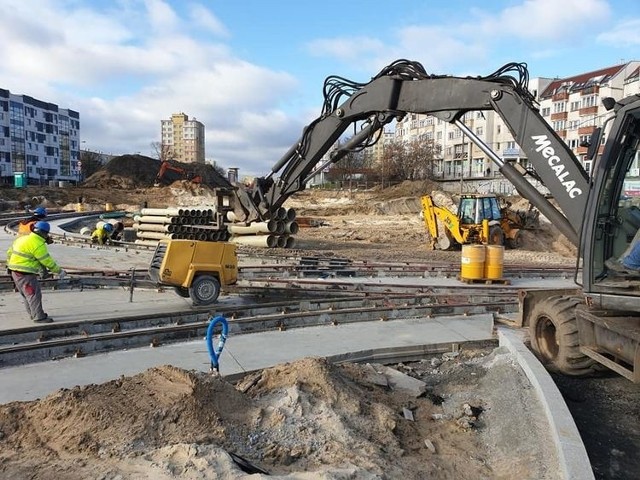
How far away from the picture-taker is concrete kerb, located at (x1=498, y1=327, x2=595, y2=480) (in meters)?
4.02

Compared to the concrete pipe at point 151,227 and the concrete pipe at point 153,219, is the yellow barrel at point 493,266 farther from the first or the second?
the concrete pipe at point 153,219

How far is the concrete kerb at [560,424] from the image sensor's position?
4020 mm

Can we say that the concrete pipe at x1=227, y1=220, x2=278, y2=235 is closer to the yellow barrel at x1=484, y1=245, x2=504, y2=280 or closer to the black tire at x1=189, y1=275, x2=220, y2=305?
the yellow barrel at x1=484, y1=245, x2=504, y2=280

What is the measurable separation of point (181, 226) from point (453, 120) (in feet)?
30.7

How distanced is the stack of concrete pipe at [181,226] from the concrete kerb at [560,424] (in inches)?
275

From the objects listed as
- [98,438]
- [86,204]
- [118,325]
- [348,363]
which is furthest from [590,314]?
[86,204]

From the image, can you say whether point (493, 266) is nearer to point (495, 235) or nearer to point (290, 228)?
point (290, 228)

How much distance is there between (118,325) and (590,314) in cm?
646

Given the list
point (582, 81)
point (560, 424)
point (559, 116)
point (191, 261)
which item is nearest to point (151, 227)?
point (191, 261)

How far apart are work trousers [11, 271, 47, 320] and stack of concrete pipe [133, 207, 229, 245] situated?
262 cm

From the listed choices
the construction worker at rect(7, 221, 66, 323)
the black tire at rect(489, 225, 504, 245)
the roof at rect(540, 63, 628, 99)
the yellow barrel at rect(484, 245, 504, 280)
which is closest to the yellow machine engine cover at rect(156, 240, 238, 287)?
the construction worker at rect(7, 221, 66, 323)

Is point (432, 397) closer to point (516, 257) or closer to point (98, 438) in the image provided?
point (98, 438)

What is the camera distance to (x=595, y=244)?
5852 millimetres

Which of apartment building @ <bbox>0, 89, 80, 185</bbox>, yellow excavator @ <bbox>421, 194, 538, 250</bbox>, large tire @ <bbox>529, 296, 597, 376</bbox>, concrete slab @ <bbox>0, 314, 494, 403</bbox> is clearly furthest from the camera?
apartment building @ <bbox>0, 89, 80, 185</bbox>
